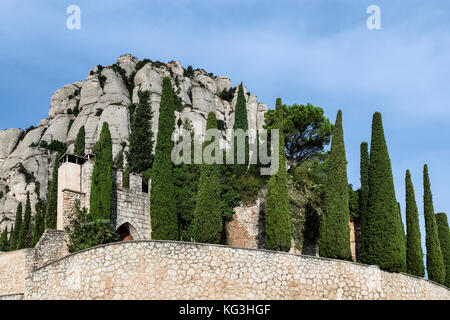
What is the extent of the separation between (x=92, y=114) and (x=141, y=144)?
24.2m

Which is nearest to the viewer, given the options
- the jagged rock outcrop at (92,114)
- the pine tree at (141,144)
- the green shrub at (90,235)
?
the green shrub at (90,235)

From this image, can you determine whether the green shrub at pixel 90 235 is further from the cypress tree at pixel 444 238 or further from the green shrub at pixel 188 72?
the green shrub at pixel 188 72

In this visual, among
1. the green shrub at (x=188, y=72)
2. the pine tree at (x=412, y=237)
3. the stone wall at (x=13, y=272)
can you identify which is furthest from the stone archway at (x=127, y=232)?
the green shrub at (x=188, y=72)

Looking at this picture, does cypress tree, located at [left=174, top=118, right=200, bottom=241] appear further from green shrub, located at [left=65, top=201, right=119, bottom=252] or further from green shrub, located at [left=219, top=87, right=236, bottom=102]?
green shrub, located at [left=219, top=87, right=236, bottom=102]

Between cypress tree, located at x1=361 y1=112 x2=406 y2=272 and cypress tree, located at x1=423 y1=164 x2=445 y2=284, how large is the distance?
21.3 feet

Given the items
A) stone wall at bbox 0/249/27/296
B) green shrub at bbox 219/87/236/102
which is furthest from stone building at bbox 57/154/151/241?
green shrub at bbox 219/87/236/102

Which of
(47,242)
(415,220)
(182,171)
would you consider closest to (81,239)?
(47,242)

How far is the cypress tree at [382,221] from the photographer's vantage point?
22.0 metres

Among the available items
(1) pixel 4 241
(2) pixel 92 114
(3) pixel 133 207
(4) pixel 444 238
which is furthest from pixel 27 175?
Result: (4) pixel 444 238

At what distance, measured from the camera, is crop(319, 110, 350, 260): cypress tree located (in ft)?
75.2

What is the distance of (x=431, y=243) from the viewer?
95.1 feet

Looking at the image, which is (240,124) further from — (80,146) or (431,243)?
(431,243)

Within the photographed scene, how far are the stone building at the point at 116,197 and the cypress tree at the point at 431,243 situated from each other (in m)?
15.9

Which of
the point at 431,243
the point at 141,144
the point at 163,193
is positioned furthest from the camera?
the point at 141,144
